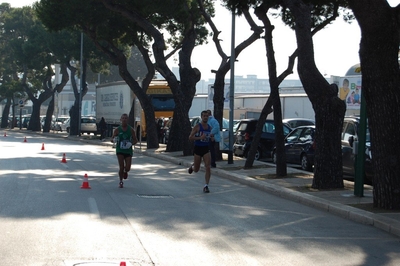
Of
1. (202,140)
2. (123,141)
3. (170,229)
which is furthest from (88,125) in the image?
(170,229)

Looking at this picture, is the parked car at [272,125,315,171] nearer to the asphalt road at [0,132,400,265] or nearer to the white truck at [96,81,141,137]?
the asphalt road at [0,132,400,265]

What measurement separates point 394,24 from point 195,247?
595cm

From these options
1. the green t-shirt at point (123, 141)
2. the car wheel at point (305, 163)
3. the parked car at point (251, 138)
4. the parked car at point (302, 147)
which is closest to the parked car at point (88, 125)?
the parked car at point (251, 138)

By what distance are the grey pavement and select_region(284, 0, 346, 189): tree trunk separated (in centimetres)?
38

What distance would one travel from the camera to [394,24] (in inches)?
499

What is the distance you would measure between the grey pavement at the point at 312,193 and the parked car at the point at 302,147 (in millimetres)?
1041

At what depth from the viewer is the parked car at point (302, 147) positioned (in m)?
22.6

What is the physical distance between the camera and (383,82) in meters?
12.7

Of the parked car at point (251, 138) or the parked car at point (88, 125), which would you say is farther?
the parked car at point (88, 125)

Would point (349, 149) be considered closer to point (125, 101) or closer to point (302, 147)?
point (302, 147)

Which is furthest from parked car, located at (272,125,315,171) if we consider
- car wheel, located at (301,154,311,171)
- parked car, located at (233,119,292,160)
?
parked car, located at (233,119,292,160)

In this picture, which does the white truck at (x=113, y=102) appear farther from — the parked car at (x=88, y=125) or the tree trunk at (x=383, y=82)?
the tree trunk at (x=383, y=82)

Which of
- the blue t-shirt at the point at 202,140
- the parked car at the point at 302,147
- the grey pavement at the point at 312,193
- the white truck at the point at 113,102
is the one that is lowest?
the grey pavement at the point at 312,193

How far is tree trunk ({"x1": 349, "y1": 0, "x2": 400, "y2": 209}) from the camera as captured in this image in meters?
12.7
